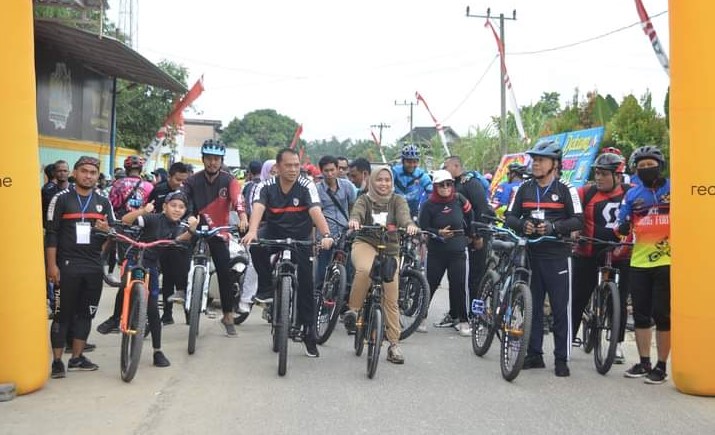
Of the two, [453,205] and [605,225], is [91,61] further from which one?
[605,225]

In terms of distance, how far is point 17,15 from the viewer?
254 inches

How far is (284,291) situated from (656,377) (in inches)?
134

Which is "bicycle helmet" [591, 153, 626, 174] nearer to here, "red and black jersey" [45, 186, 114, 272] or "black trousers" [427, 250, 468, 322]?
"black trousers" [427, 250, 468, 322]

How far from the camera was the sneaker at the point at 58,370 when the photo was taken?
7.09 metres

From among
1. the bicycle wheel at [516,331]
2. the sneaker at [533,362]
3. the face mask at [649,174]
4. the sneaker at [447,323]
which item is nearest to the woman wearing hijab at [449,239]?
the sneaker at [447,323]

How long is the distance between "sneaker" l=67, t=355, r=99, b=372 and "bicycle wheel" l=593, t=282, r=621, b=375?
15.4ft

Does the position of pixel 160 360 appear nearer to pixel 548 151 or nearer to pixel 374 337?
pixel 374 337

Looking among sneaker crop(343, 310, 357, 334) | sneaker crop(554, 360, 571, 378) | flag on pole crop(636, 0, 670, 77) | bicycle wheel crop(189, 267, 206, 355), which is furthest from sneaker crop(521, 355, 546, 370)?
flag on pole crop(636, 0, 670, 77)

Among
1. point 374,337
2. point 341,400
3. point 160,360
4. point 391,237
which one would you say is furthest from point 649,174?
point 160,360

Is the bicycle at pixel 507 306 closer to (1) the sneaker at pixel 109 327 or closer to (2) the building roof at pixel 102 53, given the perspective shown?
(1) the sneaker at pixel 109 327

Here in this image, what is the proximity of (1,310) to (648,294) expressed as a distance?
5.49 meters

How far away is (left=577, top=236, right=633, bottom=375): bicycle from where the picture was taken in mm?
7453

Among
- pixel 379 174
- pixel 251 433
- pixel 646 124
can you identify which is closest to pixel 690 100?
pixel 379 174

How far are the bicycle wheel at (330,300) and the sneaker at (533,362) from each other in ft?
6.65
